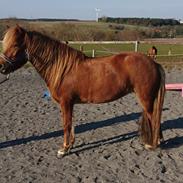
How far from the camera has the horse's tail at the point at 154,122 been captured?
5.95 m

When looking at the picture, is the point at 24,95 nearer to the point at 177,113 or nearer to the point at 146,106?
the point at 177,113

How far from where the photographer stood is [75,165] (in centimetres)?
541

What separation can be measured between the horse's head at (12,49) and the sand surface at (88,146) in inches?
49.6

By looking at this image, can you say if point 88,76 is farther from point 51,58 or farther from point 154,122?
point 154,122

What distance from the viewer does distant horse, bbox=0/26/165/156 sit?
18.7 feet

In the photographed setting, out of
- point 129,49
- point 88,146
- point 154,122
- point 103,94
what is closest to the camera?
point 103,94

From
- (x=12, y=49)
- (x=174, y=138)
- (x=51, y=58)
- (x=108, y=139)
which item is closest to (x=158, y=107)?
(x=174, y=138)

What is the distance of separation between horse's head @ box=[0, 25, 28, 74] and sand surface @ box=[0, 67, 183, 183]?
1260 mm

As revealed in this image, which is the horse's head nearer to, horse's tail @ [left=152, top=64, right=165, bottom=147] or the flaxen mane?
the flaxen mane

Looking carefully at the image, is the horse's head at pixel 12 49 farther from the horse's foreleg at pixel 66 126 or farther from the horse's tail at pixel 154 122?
the horse's tail at pixel 154 122

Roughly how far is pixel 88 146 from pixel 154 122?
1.07m

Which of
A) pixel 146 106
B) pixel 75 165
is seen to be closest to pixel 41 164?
pixel 75 165

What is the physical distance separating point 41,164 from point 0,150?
3.02ft

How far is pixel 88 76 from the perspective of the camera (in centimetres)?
582
